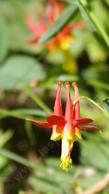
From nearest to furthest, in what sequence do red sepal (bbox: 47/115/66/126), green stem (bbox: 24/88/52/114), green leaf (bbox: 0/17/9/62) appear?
1. red sepal (bbox: 47/115/66/126)
2. green stem (bbox: 24/88/52/114)
3. green leaf (bbox: 0/17/9/62)

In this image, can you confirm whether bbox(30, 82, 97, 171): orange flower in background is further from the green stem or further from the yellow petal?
the green stem

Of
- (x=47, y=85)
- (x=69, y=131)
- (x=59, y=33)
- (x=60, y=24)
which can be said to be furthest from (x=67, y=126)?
(x=59, y=33)

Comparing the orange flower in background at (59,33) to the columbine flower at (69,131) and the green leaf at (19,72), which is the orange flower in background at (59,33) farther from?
the columbine flower at (69,131)

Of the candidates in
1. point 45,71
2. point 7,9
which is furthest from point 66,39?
point 7,9

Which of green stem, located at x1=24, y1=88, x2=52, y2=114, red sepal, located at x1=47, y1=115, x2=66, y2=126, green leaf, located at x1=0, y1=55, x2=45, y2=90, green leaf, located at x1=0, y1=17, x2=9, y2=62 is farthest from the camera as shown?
green leaf, located at x1=0, y1=17, x2=9, y2=62

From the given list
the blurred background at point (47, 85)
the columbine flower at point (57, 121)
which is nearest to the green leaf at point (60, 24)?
the blurred background at point (47, 85)

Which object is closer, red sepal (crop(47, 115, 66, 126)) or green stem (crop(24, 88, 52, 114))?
red sepal (crop(47, 115, 66, 126))

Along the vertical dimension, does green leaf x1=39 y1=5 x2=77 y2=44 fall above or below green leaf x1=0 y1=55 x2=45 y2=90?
below

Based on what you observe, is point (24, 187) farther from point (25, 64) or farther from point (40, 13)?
point (40, 13)

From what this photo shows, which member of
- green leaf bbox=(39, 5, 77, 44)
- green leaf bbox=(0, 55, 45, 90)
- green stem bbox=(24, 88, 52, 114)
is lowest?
green stem bbox=(24, 88, 52, 114)

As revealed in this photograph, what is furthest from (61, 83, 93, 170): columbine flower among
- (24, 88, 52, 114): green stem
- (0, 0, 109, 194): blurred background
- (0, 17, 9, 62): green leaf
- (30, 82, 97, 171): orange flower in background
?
(0, 17, 9, 62): green leaf

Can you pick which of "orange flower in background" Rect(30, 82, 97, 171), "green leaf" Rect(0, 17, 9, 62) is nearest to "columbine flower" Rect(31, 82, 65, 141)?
"orange flower in background" Rect(30, 82, 97, 171)
